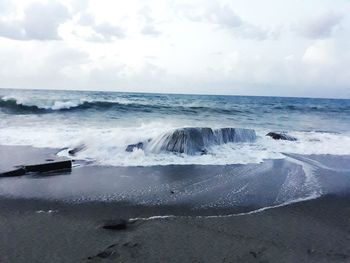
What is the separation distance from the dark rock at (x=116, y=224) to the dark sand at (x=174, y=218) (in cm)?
11

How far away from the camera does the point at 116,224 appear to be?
580 centimetres

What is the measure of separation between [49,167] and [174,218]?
4.22 metres

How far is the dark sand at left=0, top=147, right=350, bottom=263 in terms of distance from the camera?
16.0 ft

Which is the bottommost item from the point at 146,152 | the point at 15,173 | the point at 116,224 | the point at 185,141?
the point at 116,224

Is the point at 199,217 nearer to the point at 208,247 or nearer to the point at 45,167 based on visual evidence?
the point at 208,247

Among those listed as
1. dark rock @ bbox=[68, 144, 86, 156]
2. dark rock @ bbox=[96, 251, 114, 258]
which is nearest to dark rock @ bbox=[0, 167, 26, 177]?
dark rock @ bbox=[68, 144, 86, 156]

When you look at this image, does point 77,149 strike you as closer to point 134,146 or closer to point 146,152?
point 134,146

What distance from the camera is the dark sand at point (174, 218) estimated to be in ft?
16.0

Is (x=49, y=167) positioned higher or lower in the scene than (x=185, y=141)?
lower

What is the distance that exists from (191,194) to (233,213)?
4.20 ft

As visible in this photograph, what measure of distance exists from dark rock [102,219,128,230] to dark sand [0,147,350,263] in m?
0.11

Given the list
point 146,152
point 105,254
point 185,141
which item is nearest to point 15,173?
point 146,152

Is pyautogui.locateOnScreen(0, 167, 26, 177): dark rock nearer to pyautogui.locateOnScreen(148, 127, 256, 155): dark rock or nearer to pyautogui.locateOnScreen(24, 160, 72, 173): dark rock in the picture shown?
pyautogui.locateOnScreen(24, 160, 72, 173): dark rock

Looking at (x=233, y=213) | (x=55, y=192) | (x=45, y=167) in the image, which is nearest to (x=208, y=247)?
(x=233, y=213)
